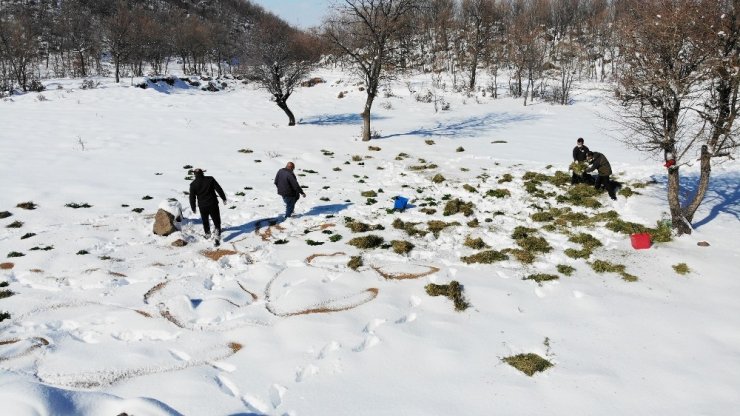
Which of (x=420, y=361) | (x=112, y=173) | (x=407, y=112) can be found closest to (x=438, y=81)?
(x=407, y=112)

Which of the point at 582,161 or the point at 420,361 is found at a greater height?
the point at 582,161

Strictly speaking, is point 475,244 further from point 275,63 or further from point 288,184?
point 275,63

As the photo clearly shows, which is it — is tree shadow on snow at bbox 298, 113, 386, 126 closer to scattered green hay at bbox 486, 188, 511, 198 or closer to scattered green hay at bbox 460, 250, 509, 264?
scattered green hay at bbox 486, 188, 511, 198

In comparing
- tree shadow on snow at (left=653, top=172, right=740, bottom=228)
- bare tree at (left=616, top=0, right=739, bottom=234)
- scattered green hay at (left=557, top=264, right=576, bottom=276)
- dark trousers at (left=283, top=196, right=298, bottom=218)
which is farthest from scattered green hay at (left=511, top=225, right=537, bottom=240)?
dark trousers at (left=283, top=196, right=298, bottom=218)

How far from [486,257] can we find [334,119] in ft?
76.7

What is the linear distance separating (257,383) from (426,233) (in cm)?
642

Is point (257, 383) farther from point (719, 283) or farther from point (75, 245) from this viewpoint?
point (719, 283)

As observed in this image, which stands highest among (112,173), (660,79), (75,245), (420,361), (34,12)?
(34,12)

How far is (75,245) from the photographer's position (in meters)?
10.1

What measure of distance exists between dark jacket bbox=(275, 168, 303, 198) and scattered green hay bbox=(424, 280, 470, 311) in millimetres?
5304

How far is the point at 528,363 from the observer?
6211mm

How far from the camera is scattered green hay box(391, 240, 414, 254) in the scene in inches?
393

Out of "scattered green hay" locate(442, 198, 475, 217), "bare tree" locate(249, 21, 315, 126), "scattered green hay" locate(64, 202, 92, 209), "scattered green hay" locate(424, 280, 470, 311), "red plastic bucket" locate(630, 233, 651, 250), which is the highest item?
"bare tree" locate(249, 21, 315, 126)

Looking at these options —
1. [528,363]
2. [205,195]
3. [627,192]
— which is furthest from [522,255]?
[205,195]
